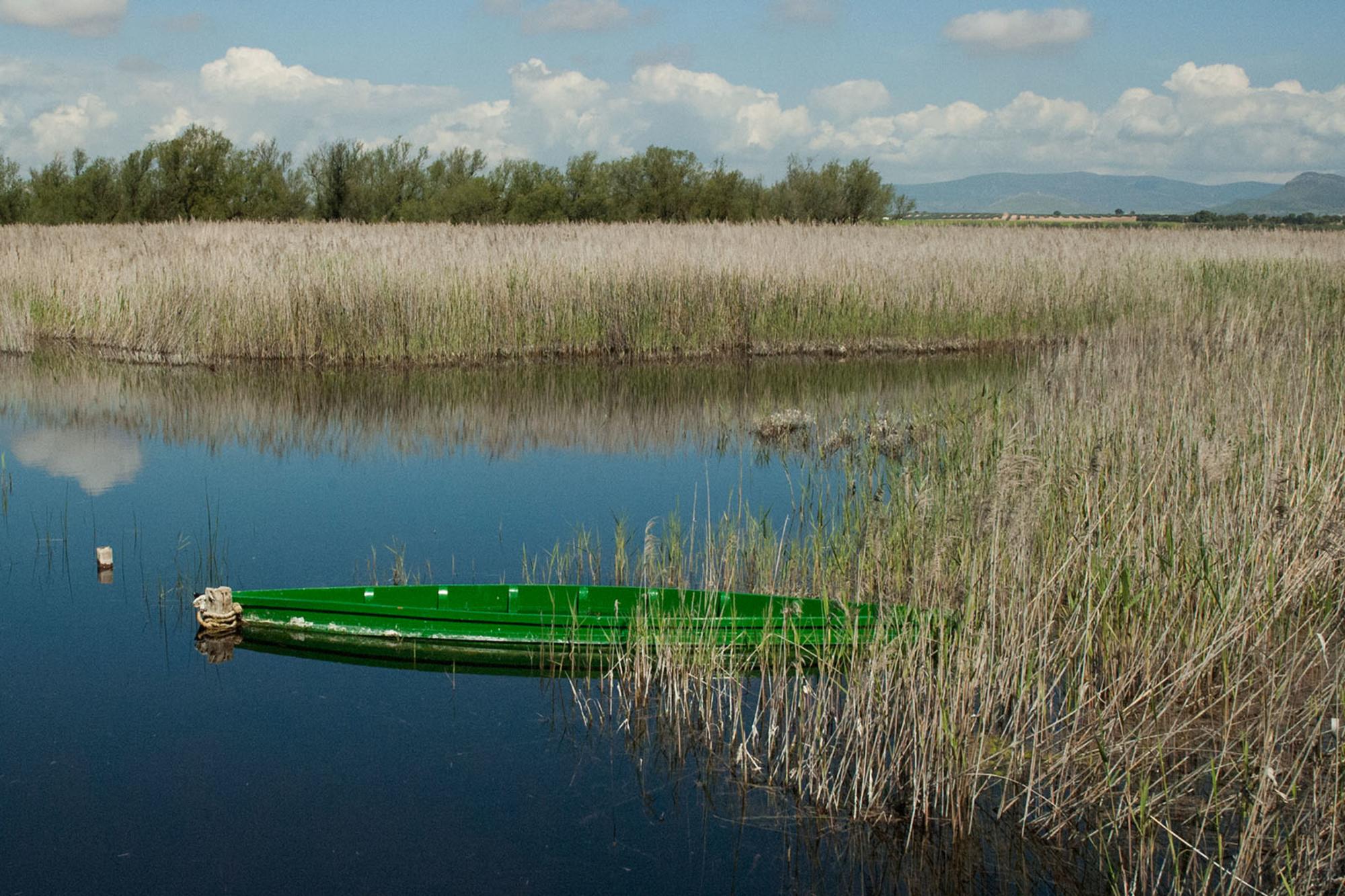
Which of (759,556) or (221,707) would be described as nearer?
(221,707)

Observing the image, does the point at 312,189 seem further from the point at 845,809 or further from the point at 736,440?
the point at 845,809

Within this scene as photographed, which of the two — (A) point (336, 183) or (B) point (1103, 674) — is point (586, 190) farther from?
(B) point (1103, 674)

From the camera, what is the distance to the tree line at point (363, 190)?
34.0 meters

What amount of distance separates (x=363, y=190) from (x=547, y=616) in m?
32.2

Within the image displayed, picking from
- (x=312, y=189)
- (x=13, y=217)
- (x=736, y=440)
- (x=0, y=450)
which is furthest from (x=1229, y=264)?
(x=13, y=217)

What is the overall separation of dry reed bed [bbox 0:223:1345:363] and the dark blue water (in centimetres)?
380

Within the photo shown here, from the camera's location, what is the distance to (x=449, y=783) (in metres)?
4.27

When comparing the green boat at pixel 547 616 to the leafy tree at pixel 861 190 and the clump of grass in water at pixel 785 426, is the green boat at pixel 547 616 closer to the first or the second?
the clump of grass in water at pixel 785 426

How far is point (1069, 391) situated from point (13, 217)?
3683 cm

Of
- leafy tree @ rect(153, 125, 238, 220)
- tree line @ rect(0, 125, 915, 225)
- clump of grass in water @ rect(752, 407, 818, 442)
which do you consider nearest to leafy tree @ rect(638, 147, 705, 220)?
Result: tree line @ rect(0, 125, 915, 225)

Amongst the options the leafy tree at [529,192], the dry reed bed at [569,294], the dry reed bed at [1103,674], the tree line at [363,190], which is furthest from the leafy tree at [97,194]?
the dry reed bed at [1103,674]

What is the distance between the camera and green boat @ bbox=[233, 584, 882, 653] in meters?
4.88

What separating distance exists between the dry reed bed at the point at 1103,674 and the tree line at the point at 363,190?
95.3ft

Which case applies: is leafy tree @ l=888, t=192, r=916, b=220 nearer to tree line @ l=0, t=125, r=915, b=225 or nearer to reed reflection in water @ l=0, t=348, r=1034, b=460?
tree line @ l=0, t=125, r=915, b=225
